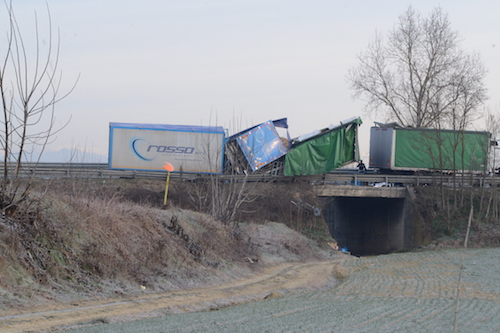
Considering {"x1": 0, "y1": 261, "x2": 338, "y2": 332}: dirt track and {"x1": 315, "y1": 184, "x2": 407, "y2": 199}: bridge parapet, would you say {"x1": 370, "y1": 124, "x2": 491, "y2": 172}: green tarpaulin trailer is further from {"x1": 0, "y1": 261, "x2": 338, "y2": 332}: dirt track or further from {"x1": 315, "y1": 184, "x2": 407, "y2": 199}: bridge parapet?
{"x1": 0, "y1": 261, "x2": 338, "y2": 332}: dirt track

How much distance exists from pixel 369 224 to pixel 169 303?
86.4ft

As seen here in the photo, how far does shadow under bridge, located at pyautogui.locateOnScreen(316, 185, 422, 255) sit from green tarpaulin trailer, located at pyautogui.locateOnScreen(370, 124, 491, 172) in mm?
2346

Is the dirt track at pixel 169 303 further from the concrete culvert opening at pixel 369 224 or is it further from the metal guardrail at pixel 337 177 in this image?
the concrete culvert opening at pixel 369 224

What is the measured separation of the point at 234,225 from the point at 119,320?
12.7m

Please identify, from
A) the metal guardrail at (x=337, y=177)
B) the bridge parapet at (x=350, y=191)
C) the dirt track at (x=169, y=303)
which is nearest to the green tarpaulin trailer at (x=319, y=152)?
the metal guardrail at (x=337, y=177)

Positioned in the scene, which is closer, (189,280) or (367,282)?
(189,280)

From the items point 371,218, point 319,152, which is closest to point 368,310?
point 319,152

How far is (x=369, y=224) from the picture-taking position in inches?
1454

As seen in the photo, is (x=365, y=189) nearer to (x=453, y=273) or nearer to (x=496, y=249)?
(x=496, y=249)

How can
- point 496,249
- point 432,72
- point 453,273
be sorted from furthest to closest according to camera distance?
point 432,72
point 496,249
point 453,273

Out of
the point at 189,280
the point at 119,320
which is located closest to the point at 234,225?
the point at 189,280

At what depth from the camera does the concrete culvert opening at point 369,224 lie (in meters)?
34.7

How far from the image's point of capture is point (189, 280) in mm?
15578

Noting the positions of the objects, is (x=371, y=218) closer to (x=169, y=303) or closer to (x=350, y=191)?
(x=350, y=191)
